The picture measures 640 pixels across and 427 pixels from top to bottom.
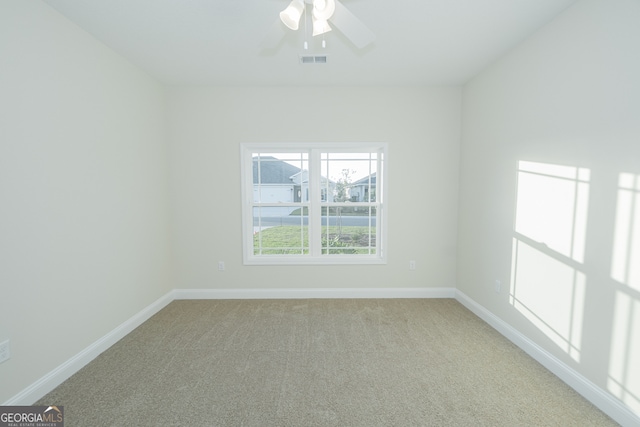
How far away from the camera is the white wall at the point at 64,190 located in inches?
70.2

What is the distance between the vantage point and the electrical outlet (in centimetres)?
171

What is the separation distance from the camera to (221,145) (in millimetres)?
3631

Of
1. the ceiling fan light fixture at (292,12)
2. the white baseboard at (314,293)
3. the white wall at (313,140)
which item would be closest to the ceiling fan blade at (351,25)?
the ceiling fan light fixture at (292,12)

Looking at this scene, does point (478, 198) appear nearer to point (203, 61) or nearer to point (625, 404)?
point (625, 404)

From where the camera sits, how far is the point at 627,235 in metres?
1.70

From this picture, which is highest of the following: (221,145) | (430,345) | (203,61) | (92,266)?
(203,61)

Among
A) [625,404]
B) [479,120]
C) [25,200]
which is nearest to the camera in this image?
[625,404]

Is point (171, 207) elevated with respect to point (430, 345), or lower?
elevated

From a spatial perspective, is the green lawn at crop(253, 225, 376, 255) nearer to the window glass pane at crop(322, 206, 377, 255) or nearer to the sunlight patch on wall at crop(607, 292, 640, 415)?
the window glass pane at crop(322, 206, 377, 255)

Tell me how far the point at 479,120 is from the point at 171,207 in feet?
12.7

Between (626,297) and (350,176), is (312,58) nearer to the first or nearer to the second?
(350,176)

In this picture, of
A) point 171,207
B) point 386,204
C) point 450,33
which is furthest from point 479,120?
point 171,207

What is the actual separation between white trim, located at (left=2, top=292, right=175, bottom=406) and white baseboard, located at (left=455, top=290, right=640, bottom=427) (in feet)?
12.1

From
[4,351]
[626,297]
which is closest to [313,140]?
[626,297]
